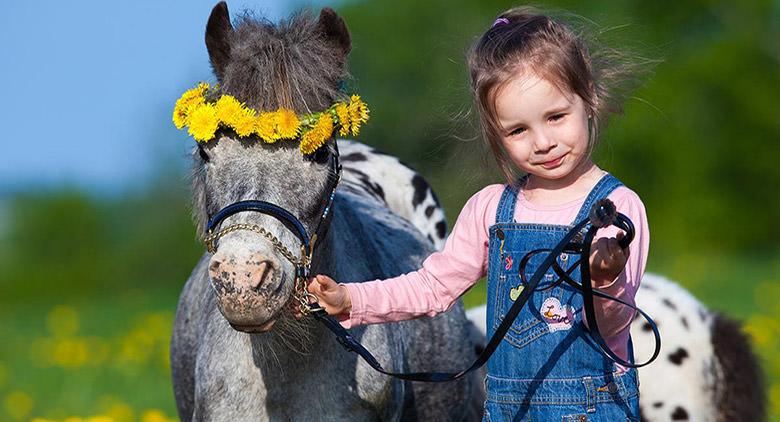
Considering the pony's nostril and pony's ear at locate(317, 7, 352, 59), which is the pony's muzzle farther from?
pony's ear at locate(317, 7, 352, 59)

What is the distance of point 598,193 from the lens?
382cm

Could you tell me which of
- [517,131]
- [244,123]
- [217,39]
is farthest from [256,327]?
[217,39]

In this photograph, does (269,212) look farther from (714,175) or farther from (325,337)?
(714,175)

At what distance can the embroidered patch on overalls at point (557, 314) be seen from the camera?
381 centimetres

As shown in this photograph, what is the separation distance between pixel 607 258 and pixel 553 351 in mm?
489

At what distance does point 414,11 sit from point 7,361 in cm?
3653

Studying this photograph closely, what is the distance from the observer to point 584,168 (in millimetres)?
3922

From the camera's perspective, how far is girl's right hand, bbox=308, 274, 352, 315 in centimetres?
379

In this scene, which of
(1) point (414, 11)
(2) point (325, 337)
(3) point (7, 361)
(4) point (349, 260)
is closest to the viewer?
(2) point (325, 337)

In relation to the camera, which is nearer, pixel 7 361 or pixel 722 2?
pixel 7 361

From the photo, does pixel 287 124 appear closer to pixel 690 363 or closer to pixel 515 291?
pixel 515 291

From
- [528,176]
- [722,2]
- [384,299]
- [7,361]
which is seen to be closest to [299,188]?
[384,299]

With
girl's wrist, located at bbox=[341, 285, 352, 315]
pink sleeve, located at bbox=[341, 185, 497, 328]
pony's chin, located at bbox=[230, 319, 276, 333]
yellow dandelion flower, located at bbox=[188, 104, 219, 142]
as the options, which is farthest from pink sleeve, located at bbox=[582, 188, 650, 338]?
yellow dandelion flower, located at bbox=[188, 104, 219, 142]

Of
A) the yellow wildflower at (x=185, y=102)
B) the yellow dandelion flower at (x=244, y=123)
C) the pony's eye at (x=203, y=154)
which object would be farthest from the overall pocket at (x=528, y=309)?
the yellow wildflower at (x=185, y=102)
